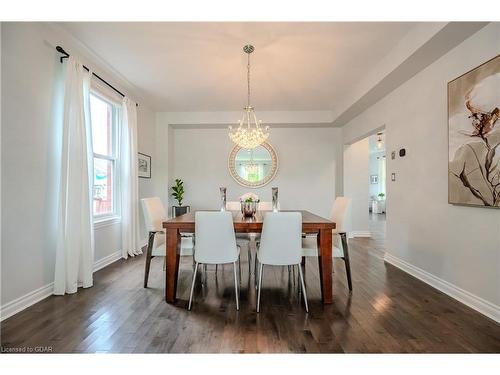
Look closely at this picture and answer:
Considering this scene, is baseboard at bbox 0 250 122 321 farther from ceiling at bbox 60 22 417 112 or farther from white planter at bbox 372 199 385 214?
white planter at bbox 372 199 385 214

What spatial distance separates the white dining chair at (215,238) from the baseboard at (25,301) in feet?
4.66

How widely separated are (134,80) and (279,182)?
3.38 meters

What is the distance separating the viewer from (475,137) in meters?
2.28

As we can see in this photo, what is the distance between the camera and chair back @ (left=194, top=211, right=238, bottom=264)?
2.31 m

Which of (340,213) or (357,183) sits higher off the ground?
(357,183)

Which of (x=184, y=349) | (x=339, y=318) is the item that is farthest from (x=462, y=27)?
(x=184, y=349)

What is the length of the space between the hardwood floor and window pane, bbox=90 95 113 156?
186 centimetres

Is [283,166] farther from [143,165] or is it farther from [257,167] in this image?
[143,165]

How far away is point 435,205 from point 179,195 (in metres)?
4.33

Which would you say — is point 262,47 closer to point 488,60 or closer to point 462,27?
point 462,27

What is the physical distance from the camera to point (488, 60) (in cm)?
216

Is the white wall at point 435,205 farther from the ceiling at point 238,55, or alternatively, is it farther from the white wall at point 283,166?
the white wall at point 283,166

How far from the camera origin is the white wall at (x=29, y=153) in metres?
2.13

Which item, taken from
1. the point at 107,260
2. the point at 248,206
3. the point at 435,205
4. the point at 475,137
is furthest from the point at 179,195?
the point at 475,137
